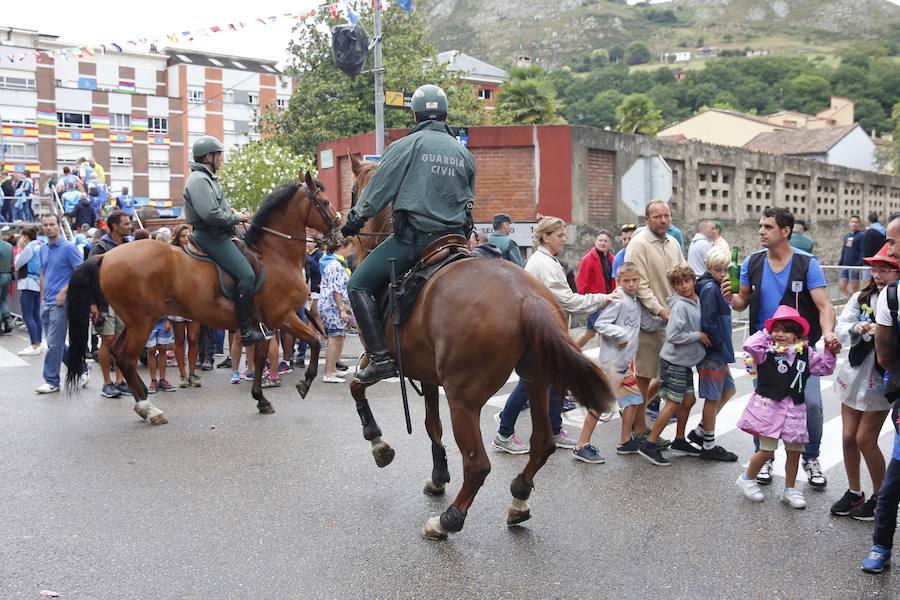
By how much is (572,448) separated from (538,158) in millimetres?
11022

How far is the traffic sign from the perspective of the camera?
15.0 m

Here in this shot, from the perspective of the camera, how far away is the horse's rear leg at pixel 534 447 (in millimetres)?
4957

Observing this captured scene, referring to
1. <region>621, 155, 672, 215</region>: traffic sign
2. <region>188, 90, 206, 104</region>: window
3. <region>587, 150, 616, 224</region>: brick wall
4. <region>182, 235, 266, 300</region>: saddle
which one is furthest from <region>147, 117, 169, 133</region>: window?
<region>182, 235, 266, 300</region>: saddle

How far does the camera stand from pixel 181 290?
845 centimetres

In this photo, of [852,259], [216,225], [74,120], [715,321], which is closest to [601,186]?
[852,259]

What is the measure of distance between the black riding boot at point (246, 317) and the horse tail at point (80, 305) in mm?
1498

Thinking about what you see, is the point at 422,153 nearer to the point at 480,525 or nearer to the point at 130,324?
the point at 480,525

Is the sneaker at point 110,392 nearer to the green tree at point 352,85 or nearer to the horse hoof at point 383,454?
the horse hoof at point 383,454

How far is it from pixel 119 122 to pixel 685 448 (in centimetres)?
7756

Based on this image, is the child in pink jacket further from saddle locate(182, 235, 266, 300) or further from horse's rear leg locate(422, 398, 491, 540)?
saddle locate(182, 235, 266, 300)

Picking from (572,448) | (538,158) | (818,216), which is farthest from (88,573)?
(818,216)

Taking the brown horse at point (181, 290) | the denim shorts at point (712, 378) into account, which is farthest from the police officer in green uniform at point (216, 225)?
the denim shorts at point (712, 378)

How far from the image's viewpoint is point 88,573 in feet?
14.4

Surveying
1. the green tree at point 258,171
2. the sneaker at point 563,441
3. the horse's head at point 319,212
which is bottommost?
the sneaker at point 563,441
